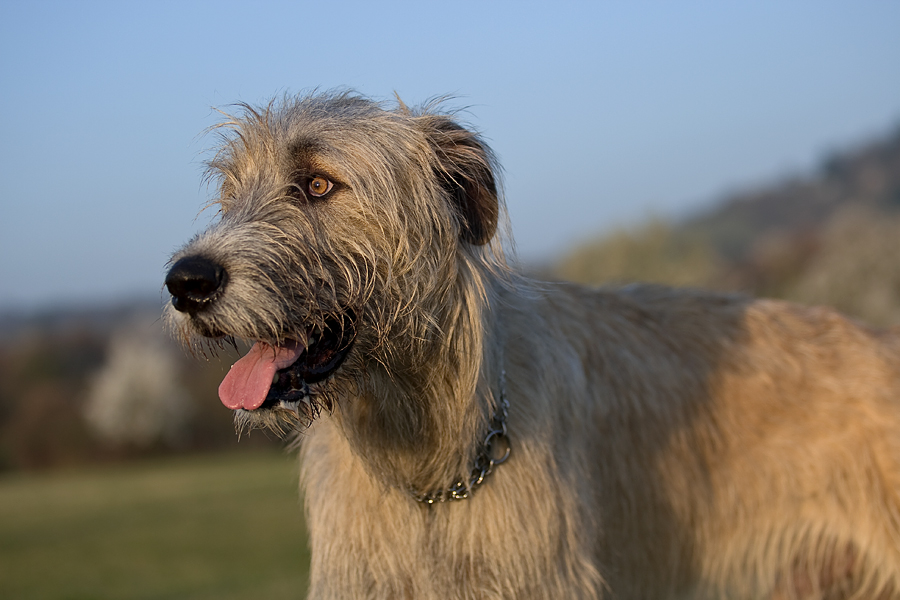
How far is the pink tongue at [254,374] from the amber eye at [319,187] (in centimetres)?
61

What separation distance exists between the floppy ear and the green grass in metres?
2.23

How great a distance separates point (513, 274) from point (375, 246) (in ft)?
2.60

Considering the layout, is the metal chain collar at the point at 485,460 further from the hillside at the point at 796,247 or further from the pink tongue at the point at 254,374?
the hillside at the point at 796,247

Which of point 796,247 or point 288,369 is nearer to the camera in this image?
point 288,369

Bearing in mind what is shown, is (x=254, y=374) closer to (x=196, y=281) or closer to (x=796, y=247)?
(x=196, y=281)

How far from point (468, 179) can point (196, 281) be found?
122cm

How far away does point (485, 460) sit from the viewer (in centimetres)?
344

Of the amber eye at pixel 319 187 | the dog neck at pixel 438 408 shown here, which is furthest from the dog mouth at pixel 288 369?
the amber eye at pixel 319 187

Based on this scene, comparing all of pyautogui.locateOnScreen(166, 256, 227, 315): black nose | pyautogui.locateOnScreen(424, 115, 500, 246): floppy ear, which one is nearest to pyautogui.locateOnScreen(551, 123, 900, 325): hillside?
pyautogui.locateOnScreen(424, 115, 500, 246): floppy ear

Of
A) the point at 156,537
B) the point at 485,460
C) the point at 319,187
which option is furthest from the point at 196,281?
the point at 156,537

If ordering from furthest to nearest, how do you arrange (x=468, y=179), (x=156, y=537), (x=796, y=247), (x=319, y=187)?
(x=796, y=247), (x=156, y=537), (x=468, y=179), (x=319, y=187)

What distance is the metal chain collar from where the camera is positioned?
3.38 m

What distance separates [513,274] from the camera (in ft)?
12.0

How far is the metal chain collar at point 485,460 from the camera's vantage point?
133 inches
